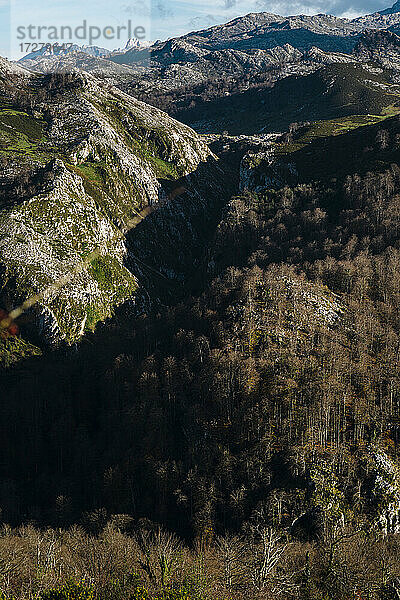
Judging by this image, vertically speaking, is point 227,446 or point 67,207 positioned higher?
point 67,207

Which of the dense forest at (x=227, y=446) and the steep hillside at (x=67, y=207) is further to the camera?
the steep hillside at (x=67, y=207)

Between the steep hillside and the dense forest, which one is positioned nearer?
the dense forest

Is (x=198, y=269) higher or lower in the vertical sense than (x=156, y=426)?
higher

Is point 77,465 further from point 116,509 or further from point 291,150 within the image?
point 291,150

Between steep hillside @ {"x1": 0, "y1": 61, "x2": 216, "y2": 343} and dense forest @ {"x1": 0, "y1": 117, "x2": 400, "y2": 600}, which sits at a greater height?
steep hillside @ {"x1": 0, "y1": 61, "x2": 216, "y2": 343}

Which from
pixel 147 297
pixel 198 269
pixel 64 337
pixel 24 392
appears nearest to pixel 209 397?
pixel 24 392

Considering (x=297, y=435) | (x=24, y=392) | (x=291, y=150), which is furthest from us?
(x=291, y=150)

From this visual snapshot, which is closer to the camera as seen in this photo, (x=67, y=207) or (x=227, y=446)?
(x=227, y=446)

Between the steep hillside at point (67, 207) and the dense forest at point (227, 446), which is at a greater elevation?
the steep hillside at point (67, 207)
